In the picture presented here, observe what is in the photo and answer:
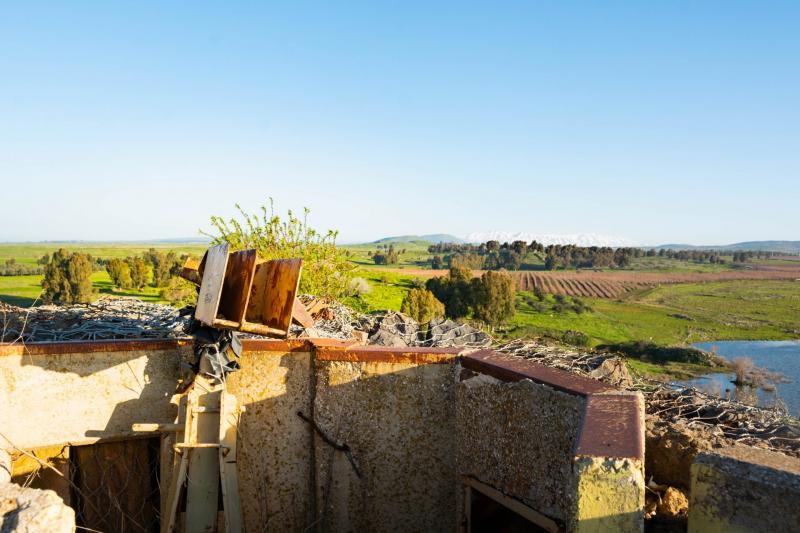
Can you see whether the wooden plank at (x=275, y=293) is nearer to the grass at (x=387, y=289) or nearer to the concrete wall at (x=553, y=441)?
the concrete wall at (x=553, y=441)

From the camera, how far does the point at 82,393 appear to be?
4613 millimetres

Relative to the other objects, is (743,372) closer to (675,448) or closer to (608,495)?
(675,448)

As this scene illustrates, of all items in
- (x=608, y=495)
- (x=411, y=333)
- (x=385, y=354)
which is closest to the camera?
(x=608, y=495)

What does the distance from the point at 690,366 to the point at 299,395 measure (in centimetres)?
4448

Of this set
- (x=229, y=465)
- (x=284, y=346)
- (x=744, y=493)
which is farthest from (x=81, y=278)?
(x=744, y=493)

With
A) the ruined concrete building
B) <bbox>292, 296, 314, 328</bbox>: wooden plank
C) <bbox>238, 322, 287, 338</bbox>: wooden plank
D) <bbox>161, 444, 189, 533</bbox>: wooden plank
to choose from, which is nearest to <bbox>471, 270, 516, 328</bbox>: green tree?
the ruined concrete building

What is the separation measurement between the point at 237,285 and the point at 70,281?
48668mm

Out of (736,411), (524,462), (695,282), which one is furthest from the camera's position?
(695,282)

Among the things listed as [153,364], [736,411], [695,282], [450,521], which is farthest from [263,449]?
[695,282]

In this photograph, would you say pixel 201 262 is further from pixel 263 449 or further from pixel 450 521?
pixel 450 521

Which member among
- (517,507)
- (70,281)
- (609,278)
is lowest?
(609,278)

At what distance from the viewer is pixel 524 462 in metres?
3.66

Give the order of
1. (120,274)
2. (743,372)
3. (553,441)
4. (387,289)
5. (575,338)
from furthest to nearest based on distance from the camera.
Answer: (387,289) < (120,274) < (575,338) < (743,372) < (553,441)

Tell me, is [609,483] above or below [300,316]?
below
